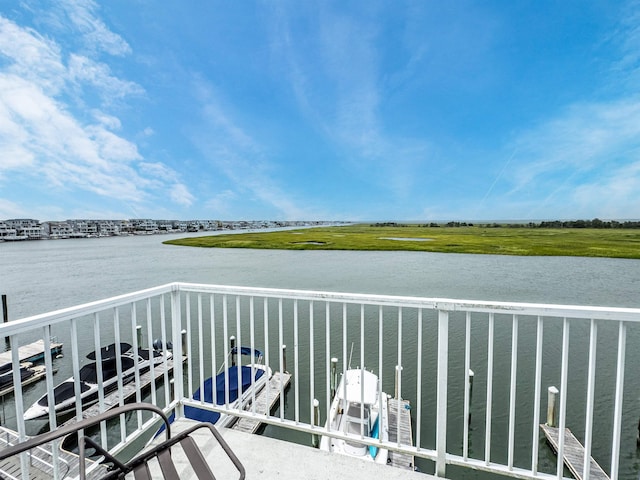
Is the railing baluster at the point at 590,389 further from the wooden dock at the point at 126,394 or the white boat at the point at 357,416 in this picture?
the wooden dock at the point at 126,394

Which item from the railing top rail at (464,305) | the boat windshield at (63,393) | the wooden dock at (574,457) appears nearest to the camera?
the railing top rail at (464,305)

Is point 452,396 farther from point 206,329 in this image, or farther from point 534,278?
point 534,278

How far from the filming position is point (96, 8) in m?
8.91

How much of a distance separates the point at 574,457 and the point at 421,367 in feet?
9.48

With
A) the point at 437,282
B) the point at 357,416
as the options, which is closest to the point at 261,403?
the point at 357,416

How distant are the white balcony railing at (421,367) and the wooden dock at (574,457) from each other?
0.38 meters

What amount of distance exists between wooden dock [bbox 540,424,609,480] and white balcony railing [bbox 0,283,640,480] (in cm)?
38

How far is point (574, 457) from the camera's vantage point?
16.7 feet

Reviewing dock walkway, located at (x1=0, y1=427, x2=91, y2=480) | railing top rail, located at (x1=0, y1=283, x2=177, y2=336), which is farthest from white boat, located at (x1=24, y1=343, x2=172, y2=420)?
railing top rail, located at (x1=0, y1=283, x2=177, y2=336)

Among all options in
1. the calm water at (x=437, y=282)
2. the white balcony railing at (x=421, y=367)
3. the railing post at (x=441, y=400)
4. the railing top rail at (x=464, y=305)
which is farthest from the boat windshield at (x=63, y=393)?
the railing post at (x=441, y=400)

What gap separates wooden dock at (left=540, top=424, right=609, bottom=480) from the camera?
15.5 ft

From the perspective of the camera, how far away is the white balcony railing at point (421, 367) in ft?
5.69

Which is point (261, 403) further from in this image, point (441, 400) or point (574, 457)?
point (441, 400)

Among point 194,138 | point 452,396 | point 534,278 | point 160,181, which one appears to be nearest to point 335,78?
point 194,138
